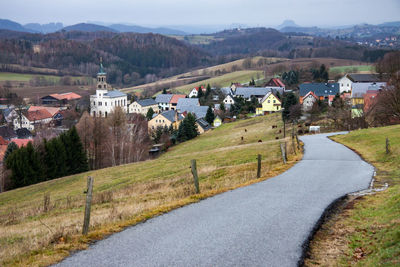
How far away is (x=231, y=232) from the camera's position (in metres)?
10.6

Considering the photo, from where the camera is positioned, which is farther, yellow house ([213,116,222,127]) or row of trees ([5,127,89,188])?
yellow house ([213,116,222,127])

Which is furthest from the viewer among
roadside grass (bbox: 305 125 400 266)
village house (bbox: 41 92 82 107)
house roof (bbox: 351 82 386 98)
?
village house (bbox: 41 92 82 107)

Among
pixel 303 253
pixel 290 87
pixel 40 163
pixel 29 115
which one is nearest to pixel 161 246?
pixel 303 253

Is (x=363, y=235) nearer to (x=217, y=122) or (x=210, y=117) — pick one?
(x=217, y=122)

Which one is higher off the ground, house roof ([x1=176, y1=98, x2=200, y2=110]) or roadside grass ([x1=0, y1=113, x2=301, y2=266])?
roadside grass ([x1=0, y1=113, x2=301, y2=266])

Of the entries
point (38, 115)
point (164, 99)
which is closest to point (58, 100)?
point (38, 115)

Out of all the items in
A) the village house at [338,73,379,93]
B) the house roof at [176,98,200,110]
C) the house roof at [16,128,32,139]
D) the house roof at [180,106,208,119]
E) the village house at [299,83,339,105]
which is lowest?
the house roof at [16,128,32,139]

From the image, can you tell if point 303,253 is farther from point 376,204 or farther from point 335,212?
point 376,204

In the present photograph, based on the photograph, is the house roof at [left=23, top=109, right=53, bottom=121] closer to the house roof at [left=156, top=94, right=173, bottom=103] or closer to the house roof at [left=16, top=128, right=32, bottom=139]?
the house roof at [left=16, top=128, right=32, bottom=139]

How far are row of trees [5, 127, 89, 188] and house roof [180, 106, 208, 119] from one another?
1780 inches

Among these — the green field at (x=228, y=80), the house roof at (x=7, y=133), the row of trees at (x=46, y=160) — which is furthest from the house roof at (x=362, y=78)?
the house roof at (x=7, y=133)

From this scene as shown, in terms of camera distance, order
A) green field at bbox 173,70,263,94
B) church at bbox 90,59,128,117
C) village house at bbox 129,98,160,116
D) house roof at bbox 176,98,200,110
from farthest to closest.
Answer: green field at bbox 173,70,263,94, church at bbox 90,59,128,117, village house at bbox 129,98,160,116, house roof at bbox 176,98,200,110

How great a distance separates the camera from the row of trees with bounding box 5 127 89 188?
136 feet

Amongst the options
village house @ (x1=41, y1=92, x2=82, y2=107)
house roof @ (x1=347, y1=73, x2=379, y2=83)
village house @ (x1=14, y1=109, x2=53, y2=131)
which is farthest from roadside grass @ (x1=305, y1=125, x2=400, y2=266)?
village house @ (x1=41, y1=92, x2=82, y2=107)
